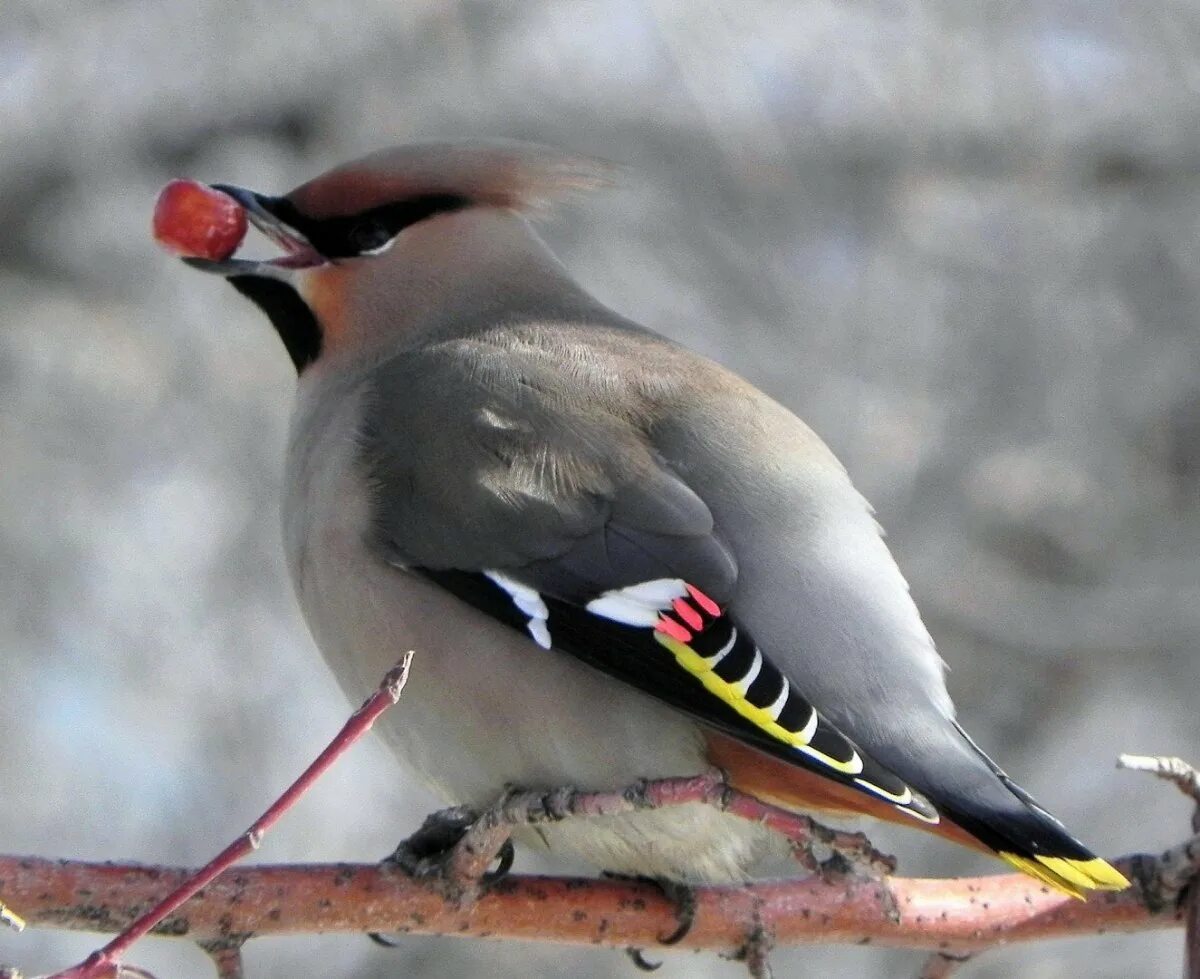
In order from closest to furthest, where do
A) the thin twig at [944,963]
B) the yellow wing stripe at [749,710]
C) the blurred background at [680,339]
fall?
the yellow wing stripe at [749,710], the thin twig at [944,963], the blurred background at [680,339]

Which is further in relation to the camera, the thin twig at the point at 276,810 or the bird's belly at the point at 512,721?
the bird's belly at the point at 512,721

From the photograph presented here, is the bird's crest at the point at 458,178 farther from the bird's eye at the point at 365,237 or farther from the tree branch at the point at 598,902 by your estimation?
the tree branch at the point at 598,902

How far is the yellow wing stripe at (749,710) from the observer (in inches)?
116

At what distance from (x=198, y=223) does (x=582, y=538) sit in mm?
1173

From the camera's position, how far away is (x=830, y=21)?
746cm

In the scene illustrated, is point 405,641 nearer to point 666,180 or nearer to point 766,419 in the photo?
point 766,419

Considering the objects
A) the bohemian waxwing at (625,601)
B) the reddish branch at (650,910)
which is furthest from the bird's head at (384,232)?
the reddish branch at (650,910)

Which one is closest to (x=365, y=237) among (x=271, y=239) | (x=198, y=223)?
(x=271, y=239)

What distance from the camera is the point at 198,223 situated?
157 inches

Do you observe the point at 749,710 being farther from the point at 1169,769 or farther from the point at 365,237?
the point at 365,237

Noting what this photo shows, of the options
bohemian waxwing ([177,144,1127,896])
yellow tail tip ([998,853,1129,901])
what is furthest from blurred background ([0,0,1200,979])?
yellow tail tip ([998,853,1129,901])

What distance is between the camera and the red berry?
3977mm

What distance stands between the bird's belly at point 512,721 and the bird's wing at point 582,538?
51 mm

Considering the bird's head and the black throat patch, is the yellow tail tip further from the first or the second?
the black throat patch
